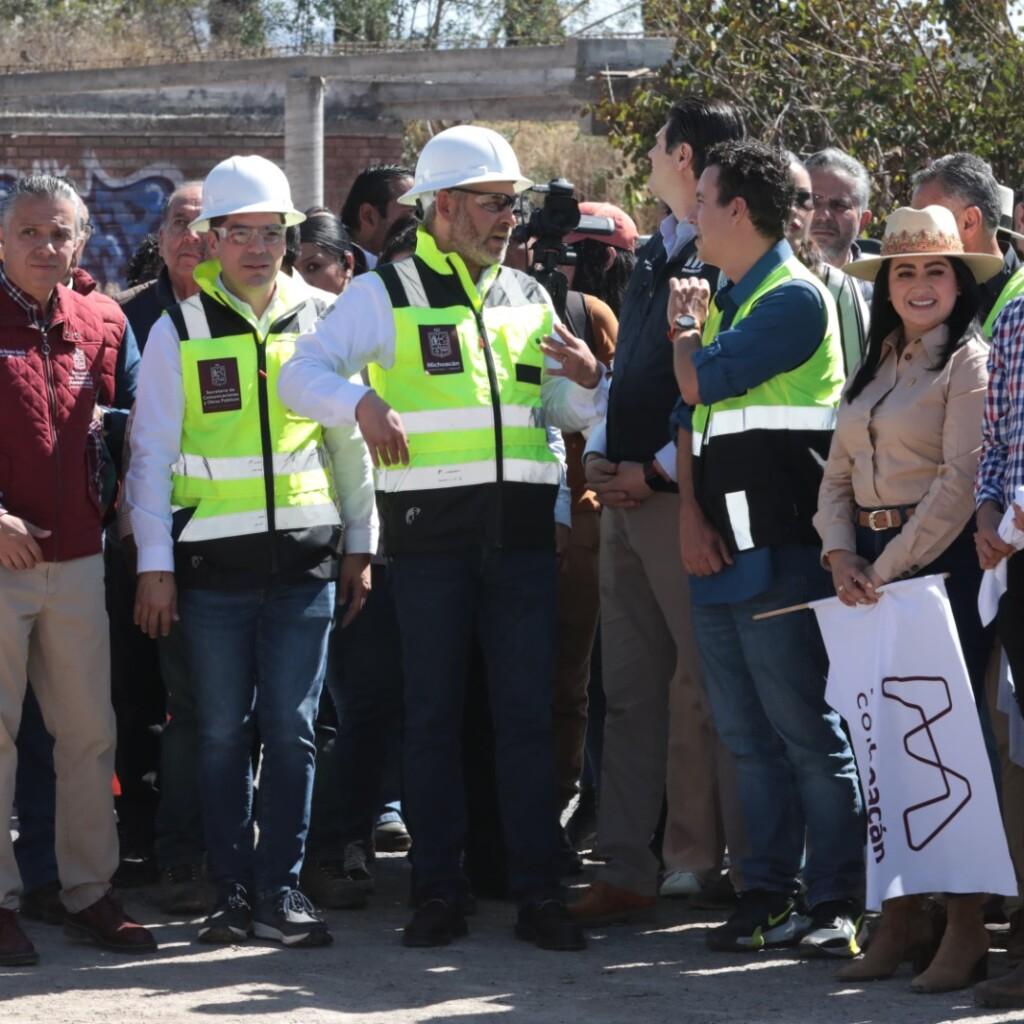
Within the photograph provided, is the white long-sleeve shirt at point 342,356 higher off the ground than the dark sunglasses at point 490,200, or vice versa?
the dark sunglasses at point 490,200

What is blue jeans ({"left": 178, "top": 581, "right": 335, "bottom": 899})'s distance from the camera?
5.68 metres

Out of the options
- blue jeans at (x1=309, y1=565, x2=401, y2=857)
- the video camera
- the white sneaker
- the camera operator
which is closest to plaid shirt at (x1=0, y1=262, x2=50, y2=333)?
blue jeans at (x1=309, y1=565, x2=401, y2=857)

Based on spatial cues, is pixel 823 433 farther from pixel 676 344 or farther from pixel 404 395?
pixel 404 395

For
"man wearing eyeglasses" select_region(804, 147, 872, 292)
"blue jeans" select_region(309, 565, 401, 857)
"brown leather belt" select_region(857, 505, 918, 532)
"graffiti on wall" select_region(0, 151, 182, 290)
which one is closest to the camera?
"brown leather belt" select_region(857, 505, 918, 532)

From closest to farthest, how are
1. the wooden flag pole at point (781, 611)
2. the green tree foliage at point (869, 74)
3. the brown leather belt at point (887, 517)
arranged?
the brown leather belt at point (887, 517) < the wooden flag pole at point (781, 611) < the green tree foliage at point (869, 74)

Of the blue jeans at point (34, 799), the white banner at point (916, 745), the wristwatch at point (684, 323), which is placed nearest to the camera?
the white banner at point (916, 745)

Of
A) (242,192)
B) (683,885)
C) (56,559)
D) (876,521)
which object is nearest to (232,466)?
(56,559)

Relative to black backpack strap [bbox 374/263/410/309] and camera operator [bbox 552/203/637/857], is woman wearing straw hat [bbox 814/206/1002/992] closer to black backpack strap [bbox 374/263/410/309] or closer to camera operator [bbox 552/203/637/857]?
black backpack strap [bbox 374/263/410/309]

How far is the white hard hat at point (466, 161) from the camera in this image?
575 cm

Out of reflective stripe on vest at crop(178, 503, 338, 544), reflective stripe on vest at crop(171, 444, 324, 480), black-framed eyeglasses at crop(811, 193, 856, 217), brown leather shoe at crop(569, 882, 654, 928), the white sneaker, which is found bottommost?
the white sneaker

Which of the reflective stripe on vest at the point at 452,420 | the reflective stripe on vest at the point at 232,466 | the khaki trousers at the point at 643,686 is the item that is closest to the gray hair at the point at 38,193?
the reflective stripe on vest at the point at 232,466

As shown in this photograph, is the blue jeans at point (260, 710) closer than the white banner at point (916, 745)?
No

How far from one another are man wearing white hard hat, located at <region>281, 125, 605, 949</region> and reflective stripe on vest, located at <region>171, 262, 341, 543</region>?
6.7 inches

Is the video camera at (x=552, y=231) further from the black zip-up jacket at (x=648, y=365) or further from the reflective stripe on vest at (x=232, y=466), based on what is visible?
the reflective stripe on vest at (x=232, y=466)
